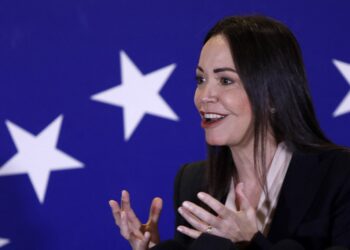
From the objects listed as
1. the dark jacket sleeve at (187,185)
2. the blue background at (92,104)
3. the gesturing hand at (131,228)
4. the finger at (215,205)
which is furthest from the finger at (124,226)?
the blue background at (92,104)

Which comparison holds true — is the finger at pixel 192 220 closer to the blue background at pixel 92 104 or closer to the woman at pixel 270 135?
the woman at pixel 270 135

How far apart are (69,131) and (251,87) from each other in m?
0.61

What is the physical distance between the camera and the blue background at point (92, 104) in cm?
166

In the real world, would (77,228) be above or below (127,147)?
below

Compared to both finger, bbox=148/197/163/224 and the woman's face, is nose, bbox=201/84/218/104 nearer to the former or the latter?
the woman's face

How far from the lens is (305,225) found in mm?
1189

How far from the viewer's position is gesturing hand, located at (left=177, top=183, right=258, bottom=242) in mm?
1038

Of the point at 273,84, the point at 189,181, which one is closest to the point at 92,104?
the point at 189,181

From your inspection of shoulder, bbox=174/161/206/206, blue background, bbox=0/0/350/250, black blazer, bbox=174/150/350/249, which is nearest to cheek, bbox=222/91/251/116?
black blazer, bbox=174/150/350/249

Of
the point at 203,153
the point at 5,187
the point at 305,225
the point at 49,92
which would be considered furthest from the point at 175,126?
the point at 305,225

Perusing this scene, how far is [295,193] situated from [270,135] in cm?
15

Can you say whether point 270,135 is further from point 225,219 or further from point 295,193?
point 225,219

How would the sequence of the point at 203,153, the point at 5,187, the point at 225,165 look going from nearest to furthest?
the point at 225,165
the point at 5,187
the point at 203,153

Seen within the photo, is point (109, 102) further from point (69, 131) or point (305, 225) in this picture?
point (305, 225)
